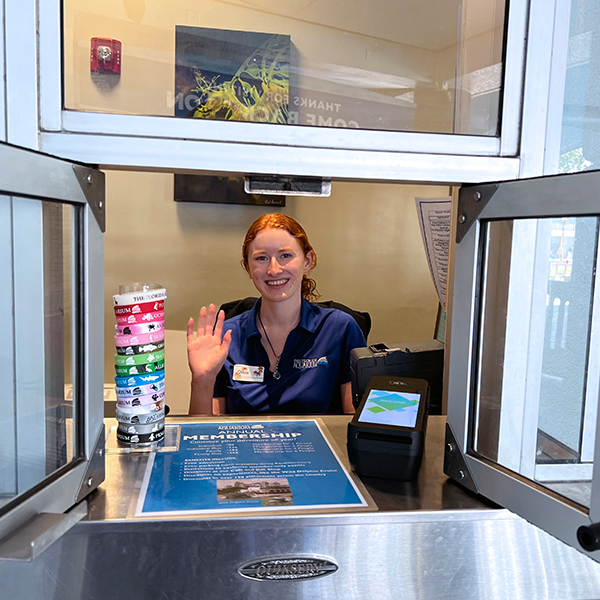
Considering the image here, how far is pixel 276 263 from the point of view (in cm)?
199

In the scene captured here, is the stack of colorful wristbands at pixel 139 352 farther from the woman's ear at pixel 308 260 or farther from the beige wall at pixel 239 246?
the beige wall at pixel 239 246

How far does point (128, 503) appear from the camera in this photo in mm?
781

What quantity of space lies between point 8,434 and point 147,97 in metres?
0.50

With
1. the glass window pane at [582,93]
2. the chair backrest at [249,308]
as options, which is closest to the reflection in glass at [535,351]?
the glass window pane at [582,93]

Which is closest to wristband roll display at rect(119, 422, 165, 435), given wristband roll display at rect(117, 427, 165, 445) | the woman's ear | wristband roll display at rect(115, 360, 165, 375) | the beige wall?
wristband roll display at rect(117, 427, 165, 445)

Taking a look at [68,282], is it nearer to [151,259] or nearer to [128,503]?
[128,503]

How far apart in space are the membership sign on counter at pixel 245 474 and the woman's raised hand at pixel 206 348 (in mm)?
599

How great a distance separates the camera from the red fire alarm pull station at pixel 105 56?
77 centimetres

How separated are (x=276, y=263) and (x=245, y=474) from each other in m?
1.19

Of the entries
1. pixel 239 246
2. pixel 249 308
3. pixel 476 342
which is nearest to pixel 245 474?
pixel 476 342

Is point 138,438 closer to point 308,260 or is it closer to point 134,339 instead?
point 134,339

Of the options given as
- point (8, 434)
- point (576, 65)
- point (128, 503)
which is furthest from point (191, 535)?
point (576, 65)

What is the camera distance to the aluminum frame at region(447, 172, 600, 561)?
0.67 meters

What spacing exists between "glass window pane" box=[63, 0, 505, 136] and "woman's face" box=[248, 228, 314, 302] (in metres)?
1.15
